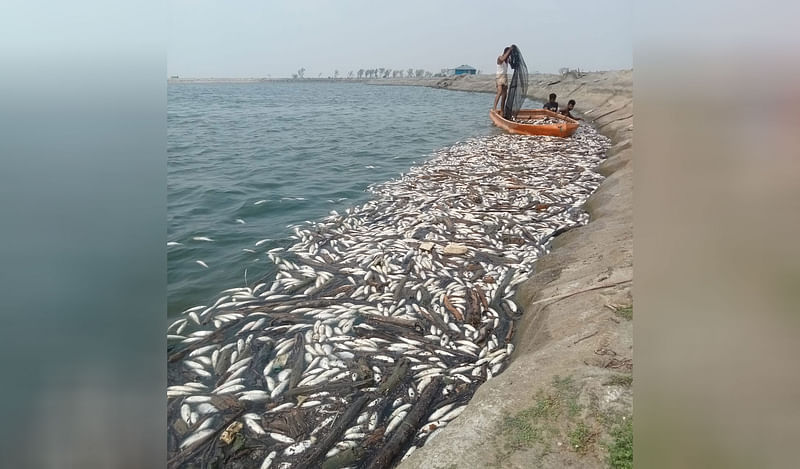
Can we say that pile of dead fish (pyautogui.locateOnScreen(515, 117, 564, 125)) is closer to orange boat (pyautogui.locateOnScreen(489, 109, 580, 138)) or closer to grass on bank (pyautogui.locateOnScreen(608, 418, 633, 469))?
orange boat (pyautogui.locateOnScreen(489, 109, 580, 138))

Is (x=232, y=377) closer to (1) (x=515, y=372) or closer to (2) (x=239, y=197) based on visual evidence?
(1) (x=515, y=372)

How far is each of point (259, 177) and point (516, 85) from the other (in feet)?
52.1

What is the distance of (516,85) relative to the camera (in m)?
26.1

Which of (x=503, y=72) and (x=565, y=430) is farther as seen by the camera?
(x=503, y=72)

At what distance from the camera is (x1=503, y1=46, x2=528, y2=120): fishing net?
25.2m

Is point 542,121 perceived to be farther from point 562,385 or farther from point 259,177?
point 562,385

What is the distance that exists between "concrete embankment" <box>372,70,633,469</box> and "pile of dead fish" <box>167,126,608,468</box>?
0.71 m
